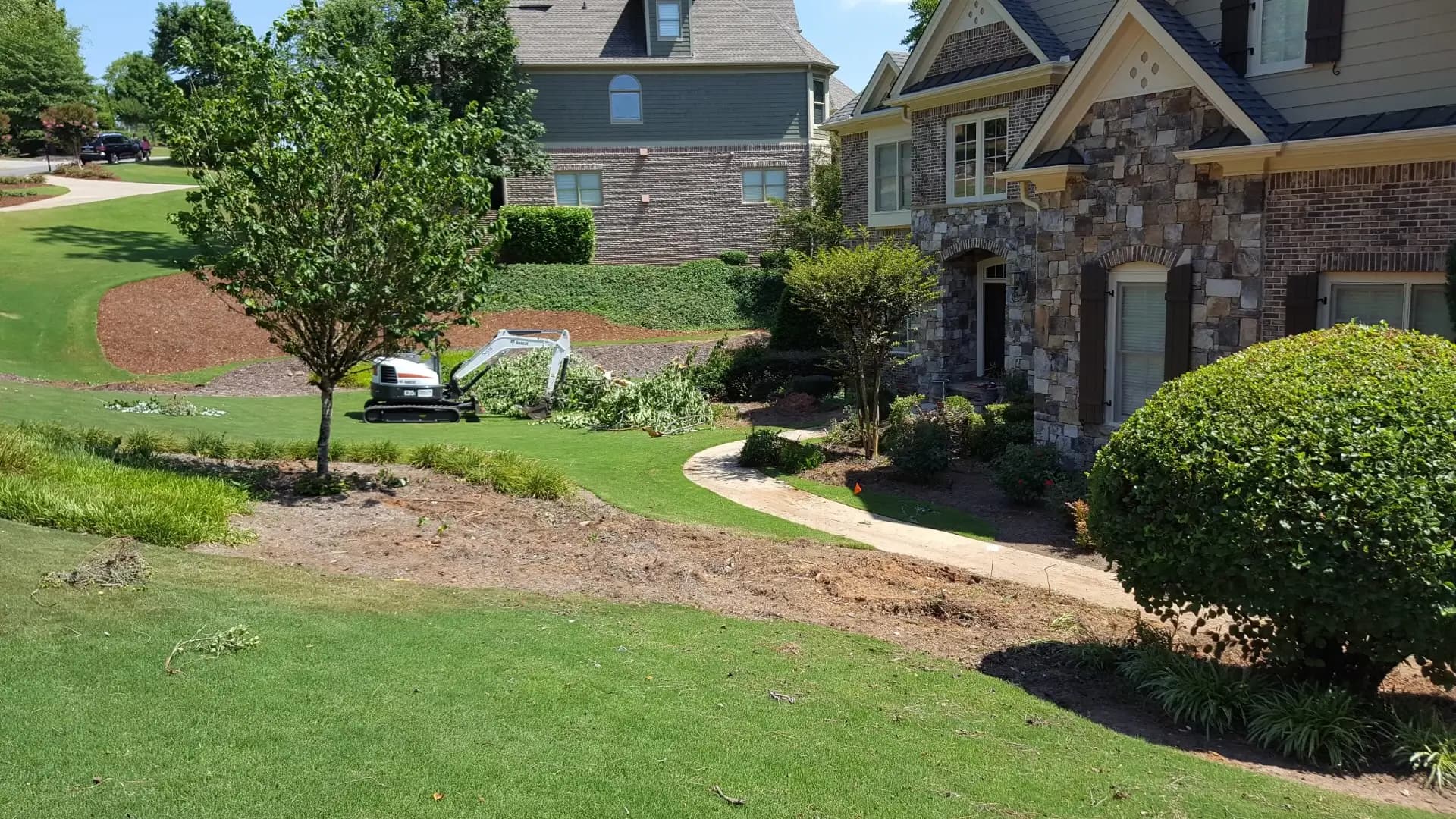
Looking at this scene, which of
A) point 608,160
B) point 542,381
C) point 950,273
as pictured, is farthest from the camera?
point 608,160

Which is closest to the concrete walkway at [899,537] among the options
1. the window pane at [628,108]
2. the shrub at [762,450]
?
the shrub at [762,450]

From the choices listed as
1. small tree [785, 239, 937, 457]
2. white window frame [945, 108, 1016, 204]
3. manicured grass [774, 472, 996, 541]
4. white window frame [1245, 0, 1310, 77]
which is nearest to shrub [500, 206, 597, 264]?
white window frame [945, 108, 1016, 204]

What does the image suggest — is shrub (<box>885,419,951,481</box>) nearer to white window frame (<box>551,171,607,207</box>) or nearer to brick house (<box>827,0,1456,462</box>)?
brick house (<box>827,0,1456,462</box>)

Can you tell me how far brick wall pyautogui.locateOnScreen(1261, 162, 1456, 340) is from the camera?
37.6 ft

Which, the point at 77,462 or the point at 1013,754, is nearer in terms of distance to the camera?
the point at 1013,754

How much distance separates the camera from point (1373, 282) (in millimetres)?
12109

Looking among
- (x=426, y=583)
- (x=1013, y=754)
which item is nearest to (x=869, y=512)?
(x=426, y=583)

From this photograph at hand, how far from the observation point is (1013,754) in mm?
6215

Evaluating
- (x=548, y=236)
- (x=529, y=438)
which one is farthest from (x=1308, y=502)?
(x=548, y=236)

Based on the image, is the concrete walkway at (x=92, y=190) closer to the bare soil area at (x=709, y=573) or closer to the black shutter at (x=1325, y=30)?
the bare soil area at (x=709, y=573)

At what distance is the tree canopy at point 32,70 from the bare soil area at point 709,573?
54.1 meters

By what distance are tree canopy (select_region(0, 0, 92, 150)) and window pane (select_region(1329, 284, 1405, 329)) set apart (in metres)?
60.4

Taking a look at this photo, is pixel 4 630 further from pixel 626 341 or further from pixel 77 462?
pixel 626 341

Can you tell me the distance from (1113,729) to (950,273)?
1570 cm
